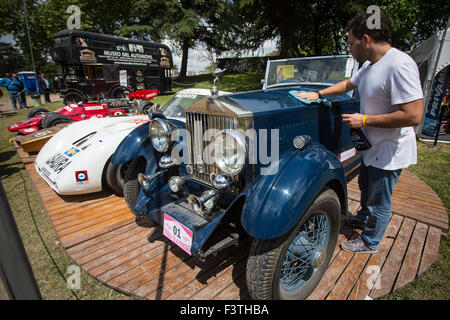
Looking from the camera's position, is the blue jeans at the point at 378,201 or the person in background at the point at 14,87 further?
the person in background at the point at 14,87

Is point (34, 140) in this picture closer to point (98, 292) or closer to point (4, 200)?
point (98, 292)

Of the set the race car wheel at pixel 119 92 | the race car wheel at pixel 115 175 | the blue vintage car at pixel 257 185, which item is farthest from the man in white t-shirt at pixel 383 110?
the race car wheel at pixel 119 92

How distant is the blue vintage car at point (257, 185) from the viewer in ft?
4.92

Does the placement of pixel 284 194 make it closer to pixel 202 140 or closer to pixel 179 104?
pixel 202 140

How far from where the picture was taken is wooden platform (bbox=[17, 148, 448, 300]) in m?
1.88

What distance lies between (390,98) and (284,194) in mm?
1141

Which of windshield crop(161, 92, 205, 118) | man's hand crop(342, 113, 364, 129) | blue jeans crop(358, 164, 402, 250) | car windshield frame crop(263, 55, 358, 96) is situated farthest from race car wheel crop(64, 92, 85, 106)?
blue jeans crop(358, 164, 402, 250)

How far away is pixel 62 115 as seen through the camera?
5.75 meters

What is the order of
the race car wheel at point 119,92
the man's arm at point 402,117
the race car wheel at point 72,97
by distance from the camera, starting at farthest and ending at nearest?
1. the race car wheel at point 119,92
2. the race car wheel at point 72,97
3. the man's arm at point 402,117

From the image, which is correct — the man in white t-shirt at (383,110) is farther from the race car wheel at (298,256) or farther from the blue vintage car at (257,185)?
the race car wheel at (298,256)

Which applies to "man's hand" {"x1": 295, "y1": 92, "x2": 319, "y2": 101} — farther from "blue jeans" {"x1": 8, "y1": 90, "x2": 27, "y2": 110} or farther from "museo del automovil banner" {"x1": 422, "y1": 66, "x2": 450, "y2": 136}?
"blue jeans" {"x1": 8, "y1": 90, "x2": 27, "y2": 110}

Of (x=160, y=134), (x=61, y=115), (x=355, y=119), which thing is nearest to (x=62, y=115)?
(x=61, y=115)

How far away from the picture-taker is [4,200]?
0.99 metres

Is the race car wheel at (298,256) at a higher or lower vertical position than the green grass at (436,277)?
higher
